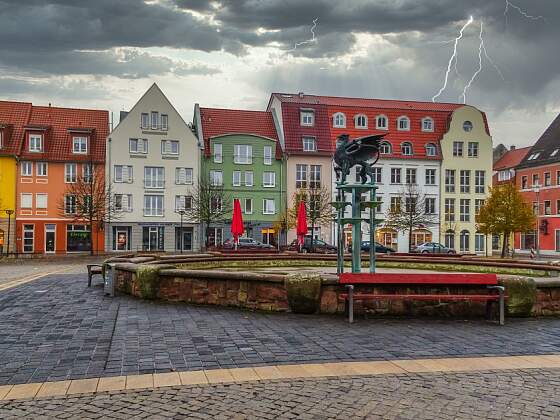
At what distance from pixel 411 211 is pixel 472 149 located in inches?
537

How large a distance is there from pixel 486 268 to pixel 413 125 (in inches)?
1757

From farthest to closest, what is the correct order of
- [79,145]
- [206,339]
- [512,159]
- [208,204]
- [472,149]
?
[512,159] → [472,149] → [79,145] → [208,204] → [206,339]

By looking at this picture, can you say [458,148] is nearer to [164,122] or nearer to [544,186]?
[544,186]

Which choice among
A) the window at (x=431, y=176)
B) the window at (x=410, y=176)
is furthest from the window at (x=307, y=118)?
the window at (x=431, y=176)

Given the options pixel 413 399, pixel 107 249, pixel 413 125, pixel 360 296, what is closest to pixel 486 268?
pixel 360 296

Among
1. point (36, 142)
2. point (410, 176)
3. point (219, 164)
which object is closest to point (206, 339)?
point (219, 164)

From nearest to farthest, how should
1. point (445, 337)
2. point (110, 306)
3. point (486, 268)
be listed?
point (445, 337), point (110, 306), point (486, 268)

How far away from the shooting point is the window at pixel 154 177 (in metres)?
55.8

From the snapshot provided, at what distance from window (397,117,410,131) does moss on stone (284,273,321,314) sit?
178ft

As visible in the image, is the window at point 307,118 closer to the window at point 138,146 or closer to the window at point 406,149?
the window at point 406,149

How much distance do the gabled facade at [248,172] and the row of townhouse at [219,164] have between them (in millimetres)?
99

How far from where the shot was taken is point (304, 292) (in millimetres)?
11266

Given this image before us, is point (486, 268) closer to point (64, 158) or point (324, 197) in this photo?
point (324, 197)

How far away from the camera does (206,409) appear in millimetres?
5754
